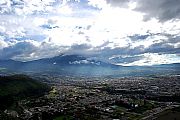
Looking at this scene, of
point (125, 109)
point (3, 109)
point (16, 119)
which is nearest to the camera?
point (16, 119)

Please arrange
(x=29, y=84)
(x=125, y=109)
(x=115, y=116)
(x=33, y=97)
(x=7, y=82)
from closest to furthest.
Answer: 1. (x=115, y=116)
2. (x=125, y=109)
3. (x=33, y=97)
4. (x=7, y=82)
5. (x=29, y=84)

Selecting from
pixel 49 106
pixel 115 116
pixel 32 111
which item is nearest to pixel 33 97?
pixel 49 106

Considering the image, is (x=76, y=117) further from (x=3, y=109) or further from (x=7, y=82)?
(x=7, y=82)

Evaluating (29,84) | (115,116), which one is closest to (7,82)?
(29,84)

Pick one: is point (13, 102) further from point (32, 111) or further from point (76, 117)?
point (76, 117)

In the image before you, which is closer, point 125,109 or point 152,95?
point 125,109

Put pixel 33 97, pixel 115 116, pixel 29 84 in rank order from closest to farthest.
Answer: pixel 115 116, pixel 33 97, pixel 29 84
